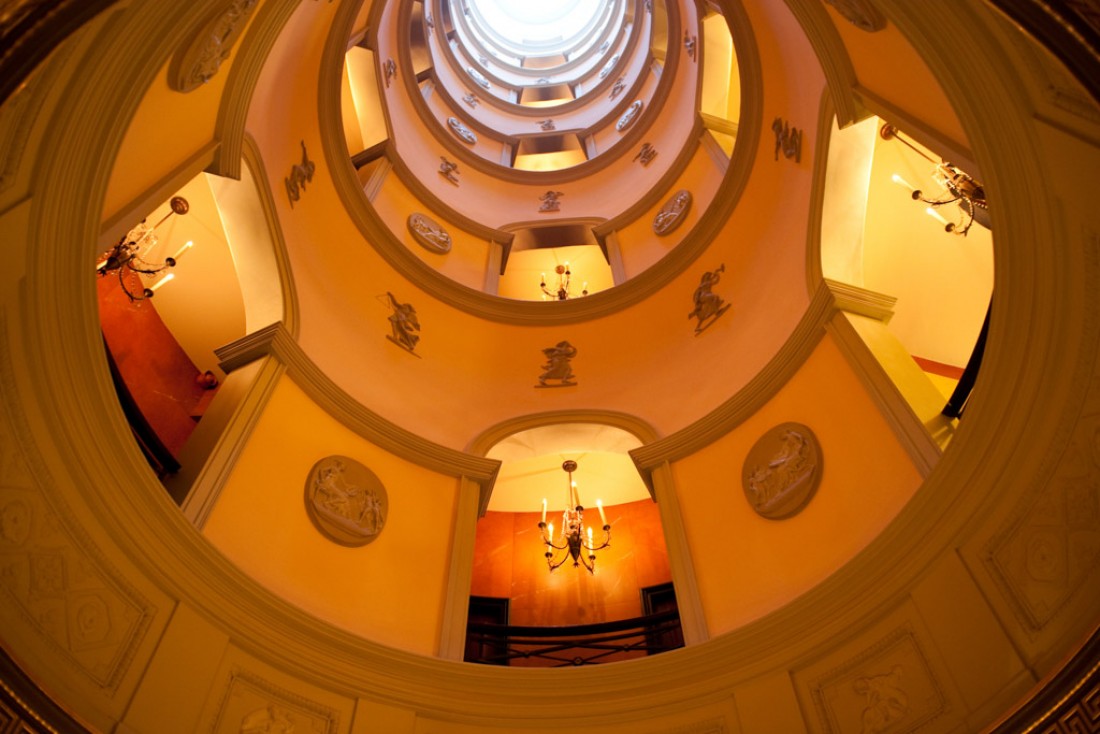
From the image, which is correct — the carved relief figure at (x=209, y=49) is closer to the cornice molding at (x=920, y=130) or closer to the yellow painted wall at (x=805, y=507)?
the cornice molding at (x=920, y=130)

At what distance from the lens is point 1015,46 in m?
4.08

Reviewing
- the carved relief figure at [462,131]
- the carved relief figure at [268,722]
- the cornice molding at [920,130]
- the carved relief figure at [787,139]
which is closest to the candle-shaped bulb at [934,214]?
the carved relief figure at [787,139]

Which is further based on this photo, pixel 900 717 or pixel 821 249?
pixel 821 249

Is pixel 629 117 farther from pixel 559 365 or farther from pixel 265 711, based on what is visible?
pixel 265 711

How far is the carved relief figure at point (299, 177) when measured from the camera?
8.67 m

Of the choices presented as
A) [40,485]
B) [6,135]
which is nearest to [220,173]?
[6,135]

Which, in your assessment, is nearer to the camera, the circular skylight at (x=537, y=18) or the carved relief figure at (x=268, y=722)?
the carved relief figure at (x=268, y=722)

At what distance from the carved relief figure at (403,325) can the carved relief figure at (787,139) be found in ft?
16.9

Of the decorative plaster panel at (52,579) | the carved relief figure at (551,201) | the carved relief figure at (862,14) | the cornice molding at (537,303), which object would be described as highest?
the carved relief figure at (551,201)

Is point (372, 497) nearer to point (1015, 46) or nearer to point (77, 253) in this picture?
point (77, 253)

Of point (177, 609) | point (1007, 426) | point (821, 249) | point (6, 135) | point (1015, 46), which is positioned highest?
point (821, 249)

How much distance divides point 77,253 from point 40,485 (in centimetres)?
139

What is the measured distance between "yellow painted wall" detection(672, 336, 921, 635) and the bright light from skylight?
21.0 m

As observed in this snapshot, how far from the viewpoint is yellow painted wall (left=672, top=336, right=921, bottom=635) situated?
605 centimetres
